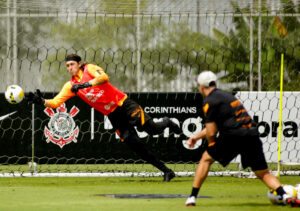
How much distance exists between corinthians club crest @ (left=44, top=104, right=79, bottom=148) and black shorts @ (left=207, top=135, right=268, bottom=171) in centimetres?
711

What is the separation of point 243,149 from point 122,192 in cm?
270

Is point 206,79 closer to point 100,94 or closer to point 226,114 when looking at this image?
point 226,114

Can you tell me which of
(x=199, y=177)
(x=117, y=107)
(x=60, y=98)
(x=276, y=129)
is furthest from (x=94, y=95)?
(x=199, y=177)

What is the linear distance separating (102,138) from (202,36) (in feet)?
32.7

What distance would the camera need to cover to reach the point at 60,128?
1883 cm

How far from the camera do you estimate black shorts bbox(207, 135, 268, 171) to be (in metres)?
12.0

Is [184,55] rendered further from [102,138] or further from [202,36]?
[102,138]

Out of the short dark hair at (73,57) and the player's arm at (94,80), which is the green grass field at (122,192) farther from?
the short dark hair at (73,57)

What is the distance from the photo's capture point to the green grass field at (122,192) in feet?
39.3

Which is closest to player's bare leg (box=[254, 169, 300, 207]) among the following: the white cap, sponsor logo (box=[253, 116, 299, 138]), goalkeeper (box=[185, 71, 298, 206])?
goalkeeper (box=[185, 71, 298, 206])

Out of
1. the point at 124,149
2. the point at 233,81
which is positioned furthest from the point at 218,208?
the point at 233,81

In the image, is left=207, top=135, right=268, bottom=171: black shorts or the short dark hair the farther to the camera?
the short dark hair

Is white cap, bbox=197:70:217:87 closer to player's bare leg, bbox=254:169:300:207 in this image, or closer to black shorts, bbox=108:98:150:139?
player's bare leg, bbox=254:169:300:207

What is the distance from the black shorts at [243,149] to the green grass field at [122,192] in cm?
51
